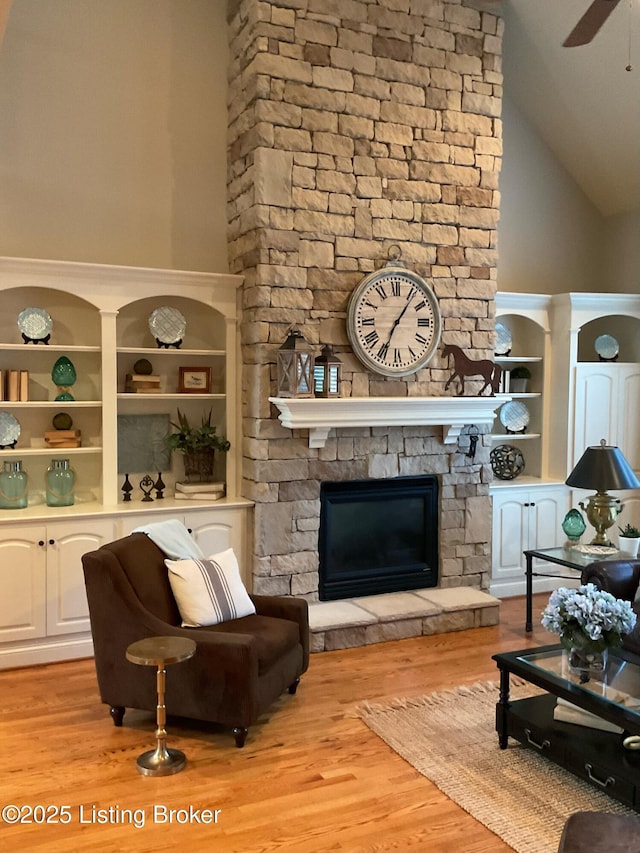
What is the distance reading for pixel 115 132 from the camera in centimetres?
513

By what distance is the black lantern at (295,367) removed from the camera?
193 inches

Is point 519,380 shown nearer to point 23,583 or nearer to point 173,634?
point 173,634

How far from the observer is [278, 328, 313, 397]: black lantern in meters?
4.90

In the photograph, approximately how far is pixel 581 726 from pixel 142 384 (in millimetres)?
3224

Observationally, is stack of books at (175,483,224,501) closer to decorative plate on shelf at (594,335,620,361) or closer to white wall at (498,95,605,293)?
white wall at (498,95,605,293)

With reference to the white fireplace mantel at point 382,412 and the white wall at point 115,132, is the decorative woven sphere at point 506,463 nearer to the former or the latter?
the white fireplace mantel at point 382,412

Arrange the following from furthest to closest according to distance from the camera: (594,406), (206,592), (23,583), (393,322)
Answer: (594,406)
(393,322)
(23,583)
(206,592)

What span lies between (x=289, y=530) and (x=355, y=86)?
2872 millimetres

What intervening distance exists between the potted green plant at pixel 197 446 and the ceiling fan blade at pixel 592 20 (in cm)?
302

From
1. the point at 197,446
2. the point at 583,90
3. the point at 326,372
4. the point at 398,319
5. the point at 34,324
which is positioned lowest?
the point at 197,446

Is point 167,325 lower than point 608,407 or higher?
higher

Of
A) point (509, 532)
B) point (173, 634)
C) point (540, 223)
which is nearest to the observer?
point (173, 634)

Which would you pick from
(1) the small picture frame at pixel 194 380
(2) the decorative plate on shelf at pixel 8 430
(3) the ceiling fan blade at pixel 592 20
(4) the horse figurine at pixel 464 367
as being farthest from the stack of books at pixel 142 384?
(3) the ceiling fan blade at pixel 592 20

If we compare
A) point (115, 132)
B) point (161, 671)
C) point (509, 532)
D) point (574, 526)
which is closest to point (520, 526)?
point (509, 532)
